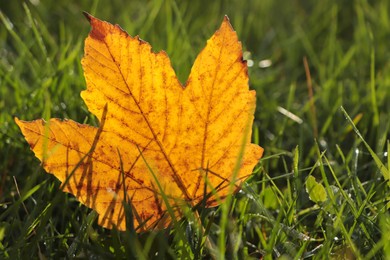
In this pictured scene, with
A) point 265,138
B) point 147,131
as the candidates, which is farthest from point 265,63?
point 147,131

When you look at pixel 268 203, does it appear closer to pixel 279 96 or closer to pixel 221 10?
pixel 279 96

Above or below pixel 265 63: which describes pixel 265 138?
below

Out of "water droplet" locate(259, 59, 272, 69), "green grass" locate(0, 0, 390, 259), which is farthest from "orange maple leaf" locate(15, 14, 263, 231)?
"water droplet" locate(259, 59, 272, 69)

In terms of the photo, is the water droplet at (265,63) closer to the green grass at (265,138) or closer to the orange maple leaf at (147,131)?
the green grass at (265,138)

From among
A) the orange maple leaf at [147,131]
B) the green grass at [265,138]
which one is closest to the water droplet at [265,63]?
the green grass at [265,138]

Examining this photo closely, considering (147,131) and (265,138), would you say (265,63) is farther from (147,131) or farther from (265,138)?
(147,131)

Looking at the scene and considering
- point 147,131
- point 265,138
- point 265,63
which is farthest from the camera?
point 265,63

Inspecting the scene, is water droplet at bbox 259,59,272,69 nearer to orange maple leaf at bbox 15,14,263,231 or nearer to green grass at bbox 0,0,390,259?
green grass at bbox 0,0,390,259
